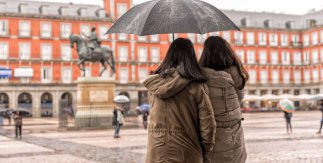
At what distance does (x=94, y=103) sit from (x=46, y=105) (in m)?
30.1

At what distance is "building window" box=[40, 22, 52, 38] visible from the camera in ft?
175

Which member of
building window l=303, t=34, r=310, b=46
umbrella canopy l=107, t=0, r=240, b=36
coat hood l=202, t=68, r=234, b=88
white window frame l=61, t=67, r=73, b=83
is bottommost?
coat hood l=202, t=68, r=234, b=88

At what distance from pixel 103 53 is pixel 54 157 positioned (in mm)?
13845

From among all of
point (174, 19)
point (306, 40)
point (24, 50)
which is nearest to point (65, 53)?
point (24, 50)

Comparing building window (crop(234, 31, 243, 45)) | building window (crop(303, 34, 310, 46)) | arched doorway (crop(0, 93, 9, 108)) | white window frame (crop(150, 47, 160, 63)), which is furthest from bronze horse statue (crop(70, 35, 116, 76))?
building window (crop(303, 34, 310, 46))

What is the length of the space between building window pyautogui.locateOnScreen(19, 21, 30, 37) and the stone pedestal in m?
30.5

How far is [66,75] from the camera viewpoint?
54.5 m

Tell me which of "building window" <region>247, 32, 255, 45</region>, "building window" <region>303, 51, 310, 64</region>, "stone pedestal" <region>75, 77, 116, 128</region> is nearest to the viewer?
"stone pedestal" <region>75, 77, 116, 128</region>

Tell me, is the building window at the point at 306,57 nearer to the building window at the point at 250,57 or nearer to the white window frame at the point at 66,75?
the building window at the point at 250,57

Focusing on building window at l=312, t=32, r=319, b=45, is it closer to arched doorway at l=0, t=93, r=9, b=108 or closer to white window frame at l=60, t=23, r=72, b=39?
white window frame at l=60, t=23, r=72, b=39

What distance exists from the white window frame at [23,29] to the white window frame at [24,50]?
981 mm

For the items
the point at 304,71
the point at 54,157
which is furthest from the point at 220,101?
the point at 304,71

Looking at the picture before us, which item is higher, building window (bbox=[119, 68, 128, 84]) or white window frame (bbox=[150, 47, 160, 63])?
white window frame (bbox=[150, 47, 160, 63])

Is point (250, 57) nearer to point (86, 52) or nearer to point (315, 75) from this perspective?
point (315, 75)
